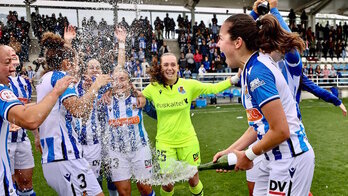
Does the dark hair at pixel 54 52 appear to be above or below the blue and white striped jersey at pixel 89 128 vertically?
above

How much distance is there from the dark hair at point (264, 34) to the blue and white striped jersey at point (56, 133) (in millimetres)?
1795

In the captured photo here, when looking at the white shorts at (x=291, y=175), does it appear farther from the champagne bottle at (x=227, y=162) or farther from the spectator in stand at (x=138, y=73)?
the spectator in stand at (x=138, y=73)

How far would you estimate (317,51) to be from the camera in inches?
1120

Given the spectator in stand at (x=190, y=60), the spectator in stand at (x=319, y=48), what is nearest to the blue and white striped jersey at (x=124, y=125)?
the spectator in stand at (x=190, y=60)

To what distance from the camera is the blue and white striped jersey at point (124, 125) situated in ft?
13.9

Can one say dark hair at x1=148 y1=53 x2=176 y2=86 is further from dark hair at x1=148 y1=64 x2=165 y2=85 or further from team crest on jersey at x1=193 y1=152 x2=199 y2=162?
team crest on jersey at x1=193 y1=152 x2=199 y2=162

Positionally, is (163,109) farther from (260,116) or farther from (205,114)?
(205,114)

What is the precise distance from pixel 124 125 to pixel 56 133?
123 cm

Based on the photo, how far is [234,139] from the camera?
9.12m

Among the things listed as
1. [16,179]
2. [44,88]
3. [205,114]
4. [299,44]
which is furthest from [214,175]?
[205,114]

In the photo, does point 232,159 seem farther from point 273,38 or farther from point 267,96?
point 273,38

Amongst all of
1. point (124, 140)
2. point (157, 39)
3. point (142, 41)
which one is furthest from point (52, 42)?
point (157, 39)

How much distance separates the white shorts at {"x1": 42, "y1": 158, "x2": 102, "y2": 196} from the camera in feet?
10.3

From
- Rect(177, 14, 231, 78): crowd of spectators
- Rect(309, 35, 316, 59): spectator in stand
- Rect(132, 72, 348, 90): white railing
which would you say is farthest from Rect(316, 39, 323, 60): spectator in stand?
Rect(177, 14, 231, 78): crowd of spectators
